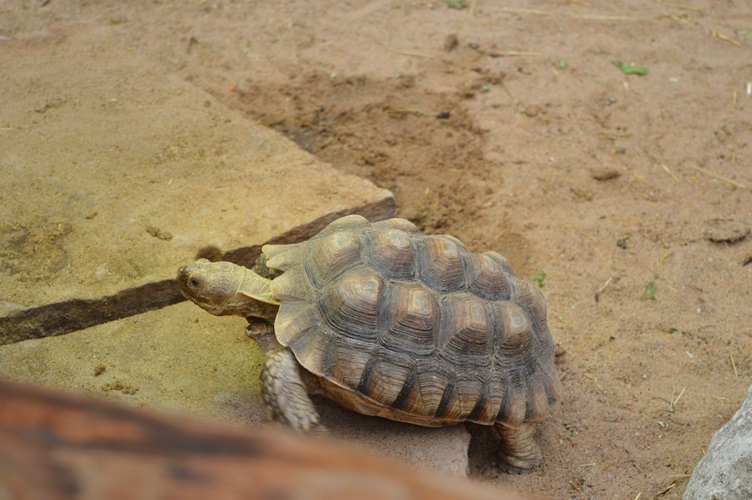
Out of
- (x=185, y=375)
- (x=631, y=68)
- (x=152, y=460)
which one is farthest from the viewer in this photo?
(x=631, y=68)

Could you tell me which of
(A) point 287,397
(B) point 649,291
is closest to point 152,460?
(A) point 287,397

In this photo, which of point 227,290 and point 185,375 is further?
point 185,375

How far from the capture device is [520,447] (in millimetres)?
3508

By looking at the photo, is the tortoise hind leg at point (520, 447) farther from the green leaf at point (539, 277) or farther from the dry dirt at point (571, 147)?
the green leaf at point (539, 277)

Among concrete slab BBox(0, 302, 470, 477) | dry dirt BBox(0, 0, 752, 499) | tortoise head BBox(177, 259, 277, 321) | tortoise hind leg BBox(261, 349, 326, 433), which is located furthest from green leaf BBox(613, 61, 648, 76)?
tortoise hind leg BBox(261, 349, 326, 433)

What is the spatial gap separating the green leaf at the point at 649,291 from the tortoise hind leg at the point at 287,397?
93.5 inches

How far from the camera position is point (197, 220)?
13.8 feet

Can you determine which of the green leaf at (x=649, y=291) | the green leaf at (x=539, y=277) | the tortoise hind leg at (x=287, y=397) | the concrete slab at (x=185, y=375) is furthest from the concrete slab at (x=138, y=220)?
the green leaf at (x=649, y=291)

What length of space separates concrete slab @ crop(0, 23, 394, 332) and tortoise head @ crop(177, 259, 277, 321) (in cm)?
48

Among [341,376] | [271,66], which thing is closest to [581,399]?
[341,376]

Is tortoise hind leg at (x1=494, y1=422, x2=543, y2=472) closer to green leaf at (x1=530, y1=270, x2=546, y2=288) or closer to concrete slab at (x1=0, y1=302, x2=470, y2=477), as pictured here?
concrete slab at (x1=0, y1=302, x2=470, y2=477)

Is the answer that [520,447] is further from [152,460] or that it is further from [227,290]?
[152,460]

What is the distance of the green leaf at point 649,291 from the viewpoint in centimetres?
460

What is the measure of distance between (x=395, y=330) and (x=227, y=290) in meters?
0.78
